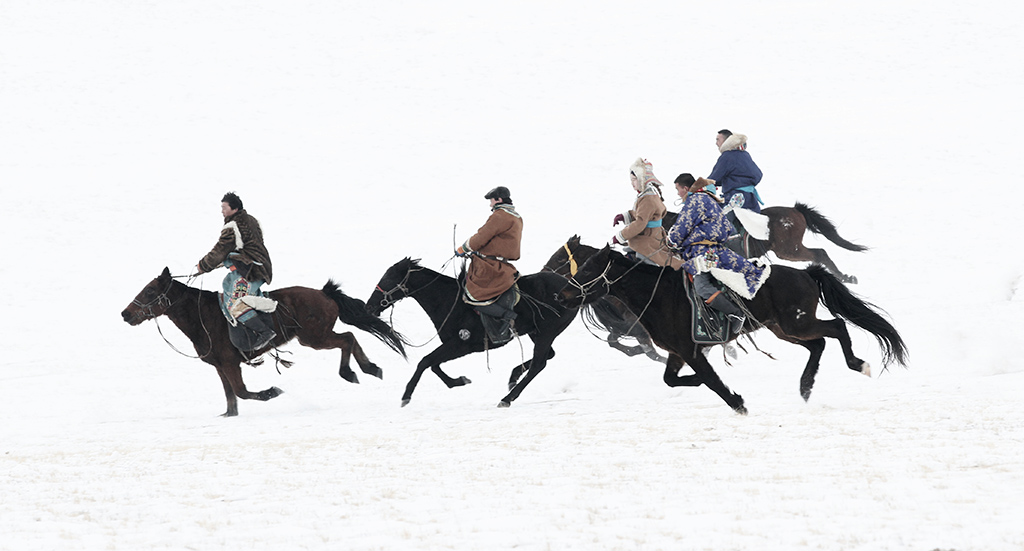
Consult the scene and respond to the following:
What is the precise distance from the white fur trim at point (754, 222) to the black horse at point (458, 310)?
78.0 inches

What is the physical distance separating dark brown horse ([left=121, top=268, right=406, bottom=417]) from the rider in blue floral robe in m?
3.28

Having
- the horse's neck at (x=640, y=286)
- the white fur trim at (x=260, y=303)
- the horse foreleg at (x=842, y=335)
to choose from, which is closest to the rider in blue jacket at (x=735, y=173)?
the horse foreleg at (x=842, y=335)

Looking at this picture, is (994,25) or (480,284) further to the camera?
(994,25)

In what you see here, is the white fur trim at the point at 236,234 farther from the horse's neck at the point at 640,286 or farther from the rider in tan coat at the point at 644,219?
the horse's neck at the point at 640,286

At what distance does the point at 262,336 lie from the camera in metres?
9.90

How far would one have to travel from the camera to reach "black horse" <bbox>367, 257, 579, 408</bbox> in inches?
371

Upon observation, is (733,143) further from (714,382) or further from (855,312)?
(714,382)

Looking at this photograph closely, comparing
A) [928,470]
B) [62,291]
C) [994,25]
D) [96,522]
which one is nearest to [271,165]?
[62,291]

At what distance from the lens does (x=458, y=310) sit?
31.0 feet

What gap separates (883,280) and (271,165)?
1420 centimetres

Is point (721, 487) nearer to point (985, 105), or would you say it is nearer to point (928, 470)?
point (928, 470)

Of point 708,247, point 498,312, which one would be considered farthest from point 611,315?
point 708,247

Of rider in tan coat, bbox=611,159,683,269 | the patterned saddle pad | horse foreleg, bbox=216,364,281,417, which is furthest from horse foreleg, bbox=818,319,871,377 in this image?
horse foreleg, bbox=216,364,281,417

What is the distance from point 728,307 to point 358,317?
4063 mm
